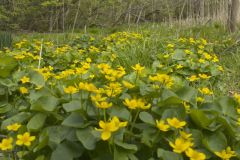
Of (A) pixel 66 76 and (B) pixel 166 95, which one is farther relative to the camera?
(A) pixel 66 76

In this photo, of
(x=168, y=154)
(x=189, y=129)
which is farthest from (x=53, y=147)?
(x=189, y=129)

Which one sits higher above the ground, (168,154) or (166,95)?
(166,95)

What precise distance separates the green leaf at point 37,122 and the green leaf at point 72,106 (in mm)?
139

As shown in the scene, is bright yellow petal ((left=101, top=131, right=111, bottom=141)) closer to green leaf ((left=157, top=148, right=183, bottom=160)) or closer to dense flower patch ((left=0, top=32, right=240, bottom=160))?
dense flower patch ((left=0, top=32, right=240, bottom=160))

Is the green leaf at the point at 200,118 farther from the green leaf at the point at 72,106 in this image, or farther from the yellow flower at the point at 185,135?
the green leaf at the point at 72,106

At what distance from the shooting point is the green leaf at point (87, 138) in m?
1.40

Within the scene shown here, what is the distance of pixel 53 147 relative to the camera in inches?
58.8

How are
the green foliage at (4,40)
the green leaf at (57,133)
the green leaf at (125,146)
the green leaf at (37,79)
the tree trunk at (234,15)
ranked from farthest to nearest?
the tree trunk at (234,15)
the green foliage at (4,40)
the green leaf at (37,79)
the green leaf at (57,133)
the green leaf at (125,146)

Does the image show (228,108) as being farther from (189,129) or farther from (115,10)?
(115,10)

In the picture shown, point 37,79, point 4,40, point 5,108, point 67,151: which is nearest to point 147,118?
point 67,151

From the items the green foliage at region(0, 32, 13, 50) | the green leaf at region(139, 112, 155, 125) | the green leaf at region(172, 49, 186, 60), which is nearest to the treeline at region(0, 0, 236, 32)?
the green foliage at region(0, 32, 13, 50)

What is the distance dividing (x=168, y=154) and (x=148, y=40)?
303cm

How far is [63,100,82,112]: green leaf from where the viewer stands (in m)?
1.52

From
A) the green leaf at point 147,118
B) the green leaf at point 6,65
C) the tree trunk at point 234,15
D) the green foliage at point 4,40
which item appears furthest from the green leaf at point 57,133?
the tree trunk at point 234,15
